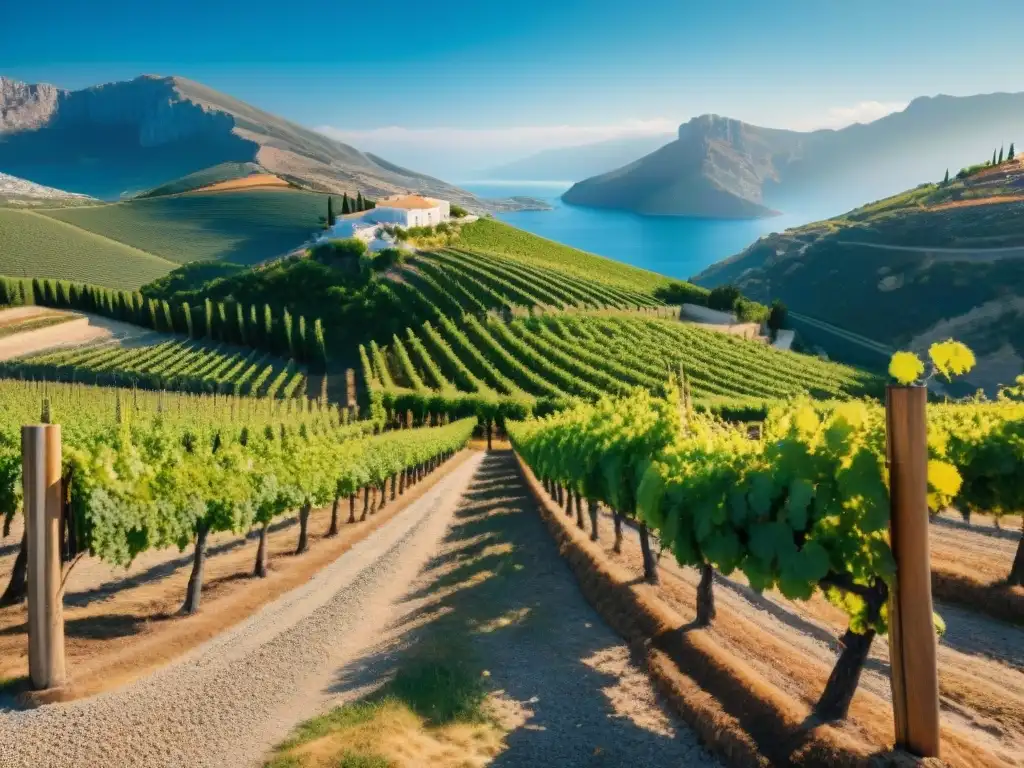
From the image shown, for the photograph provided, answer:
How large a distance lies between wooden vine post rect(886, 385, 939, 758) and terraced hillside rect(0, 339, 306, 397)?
59.8 metres

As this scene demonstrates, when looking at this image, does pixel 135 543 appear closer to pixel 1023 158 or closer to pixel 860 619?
pixel 860 619

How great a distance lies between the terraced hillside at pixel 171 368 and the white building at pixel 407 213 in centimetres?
4271

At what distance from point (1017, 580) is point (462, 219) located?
12293 cm

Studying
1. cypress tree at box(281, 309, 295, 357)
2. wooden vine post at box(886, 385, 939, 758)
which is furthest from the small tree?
wooden vine post at box(886, 385, 939, 758)

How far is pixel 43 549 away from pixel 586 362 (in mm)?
59305

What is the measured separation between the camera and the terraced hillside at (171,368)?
67750 millimetres

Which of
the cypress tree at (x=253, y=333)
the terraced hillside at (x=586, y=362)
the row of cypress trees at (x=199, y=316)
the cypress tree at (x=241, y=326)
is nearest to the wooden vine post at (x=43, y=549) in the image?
the terraced hillside at (x=586, y=362)

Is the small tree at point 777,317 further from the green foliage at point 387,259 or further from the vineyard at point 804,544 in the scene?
the vineyard at point 804,544

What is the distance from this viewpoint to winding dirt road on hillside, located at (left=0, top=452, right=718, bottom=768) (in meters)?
10.2

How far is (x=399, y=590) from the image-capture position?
62.5ft

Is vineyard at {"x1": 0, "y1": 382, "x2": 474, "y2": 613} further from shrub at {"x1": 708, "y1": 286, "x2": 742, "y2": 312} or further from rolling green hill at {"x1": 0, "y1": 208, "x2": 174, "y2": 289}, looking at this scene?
rolling green hill at {"x1": 0, "y1": 208, "x2": 174, "y2": 289}

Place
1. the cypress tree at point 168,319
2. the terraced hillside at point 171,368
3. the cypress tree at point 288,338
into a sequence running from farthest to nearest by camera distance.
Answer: the cypress tree at point 168,319 < the cypress tree at point 288,338 < the terraced hillside at point 171,368

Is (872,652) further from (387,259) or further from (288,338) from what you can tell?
(387,259)

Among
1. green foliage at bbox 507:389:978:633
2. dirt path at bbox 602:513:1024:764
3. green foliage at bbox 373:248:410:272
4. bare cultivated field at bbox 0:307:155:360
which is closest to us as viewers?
green foliage at bbox 507:389:978:633
